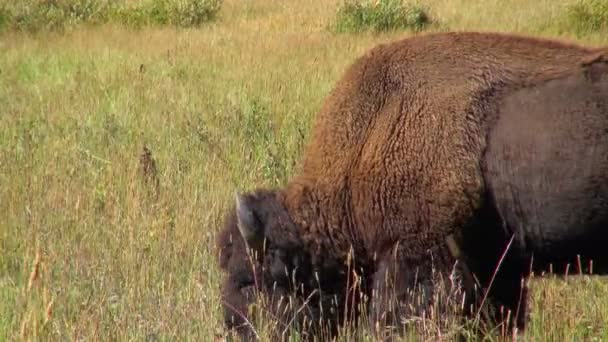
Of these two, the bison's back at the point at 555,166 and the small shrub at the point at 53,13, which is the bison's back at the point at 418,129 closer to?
the bison's back at the point at 555,166

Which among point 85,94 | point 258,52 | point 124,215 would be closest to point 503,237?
point 124,215

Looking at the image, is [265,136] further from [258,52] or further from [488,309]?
[258,52]

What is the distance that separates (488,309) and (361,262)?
627 mm

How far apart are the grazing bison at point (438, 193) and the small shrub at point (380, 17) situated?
34.2 ft

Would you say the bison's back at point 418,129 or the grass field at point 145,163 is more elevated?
the bison's back at point 418,129

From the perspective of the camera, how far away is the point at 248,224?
4.63 metres

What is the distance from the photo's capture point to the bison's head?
464 cm

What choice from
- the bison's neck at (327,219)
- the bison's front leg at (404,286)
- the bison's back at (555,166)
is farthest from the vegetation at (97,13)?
the bison's back at (555,166)

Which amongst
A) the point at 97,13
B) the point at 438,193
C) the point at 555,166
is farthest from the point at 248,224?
the point at 97,13

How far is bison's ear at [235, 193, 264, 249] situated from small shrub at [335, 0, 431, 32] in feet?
35.0

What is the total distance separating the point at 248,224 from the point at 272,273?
0.89 feet

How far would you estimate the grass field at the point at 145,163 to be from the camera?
4688 mm

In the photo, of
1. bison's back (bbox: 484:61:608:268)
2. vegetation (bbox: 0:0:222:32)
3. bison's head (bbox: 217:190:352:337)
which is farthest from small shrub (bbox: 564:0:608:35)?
bison's head (bbox: 217:190:352:337)

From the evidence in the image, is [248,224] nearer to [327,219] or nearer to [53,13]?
[327,219]
